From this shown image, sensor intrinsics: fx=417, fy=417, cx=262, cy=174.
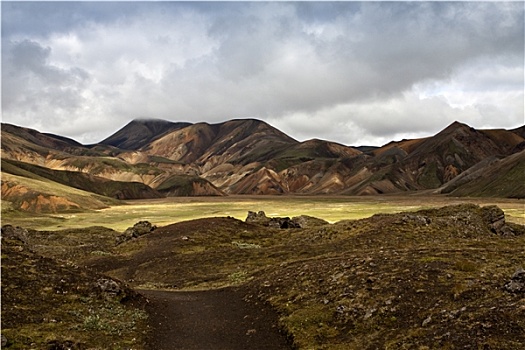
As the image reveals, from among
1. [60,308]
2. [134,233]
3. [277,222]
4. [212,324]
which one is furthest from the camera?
[277,222]

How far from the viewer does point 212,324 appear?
81.1ft

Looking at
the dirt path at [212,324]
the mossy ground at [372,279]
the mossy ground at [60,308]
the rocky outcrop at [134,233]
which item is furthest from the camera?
the rocky outcrop at [134,233]

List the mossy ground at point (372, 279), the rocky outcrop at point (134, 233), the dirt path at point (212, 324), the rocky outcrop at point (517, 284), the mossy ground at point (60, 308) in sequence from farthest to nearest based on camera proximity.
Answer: the rocky outcrop at point (134, 233), the dirt path at point (212, 324), the mossy ground at point (60, 308), the rocky outcrop at point (517, 284), the mossy ground at point (372, 279)

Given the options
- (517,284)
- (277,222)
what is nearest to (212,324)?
(517,284)

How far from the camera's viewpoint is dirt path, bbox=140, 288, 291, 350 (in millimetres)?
21609

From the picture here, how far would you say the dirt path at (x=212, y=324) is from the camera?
21609 millimetres

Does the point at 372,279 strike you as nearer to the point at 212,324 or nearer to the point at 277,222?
the point at 212,324

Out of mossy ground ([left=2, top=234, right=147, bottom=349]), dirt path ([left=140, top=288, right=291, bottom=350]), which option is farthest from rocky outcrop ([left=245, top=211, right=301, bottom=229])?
mossy ground ([left=2, top=234, right=147, bottom=349])

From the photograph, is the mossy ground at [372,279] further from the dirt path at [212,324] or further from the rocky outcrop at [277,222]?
the rocky outcrop at [277,222]

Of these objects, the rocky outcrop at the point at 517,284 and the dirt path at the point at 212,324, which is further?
the dirt path at the point at 212,324

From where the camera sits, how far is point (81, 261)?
52.9 m

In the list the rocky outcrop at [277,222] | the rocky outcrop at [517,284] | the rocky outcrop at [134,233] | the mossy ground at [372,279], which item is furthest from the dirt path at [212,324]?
the rocky outcrop at [277,222]

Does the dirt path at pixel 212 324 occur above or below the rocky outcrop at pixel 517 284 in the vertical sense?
below

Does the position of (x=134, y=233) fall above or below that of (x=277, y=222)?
below
